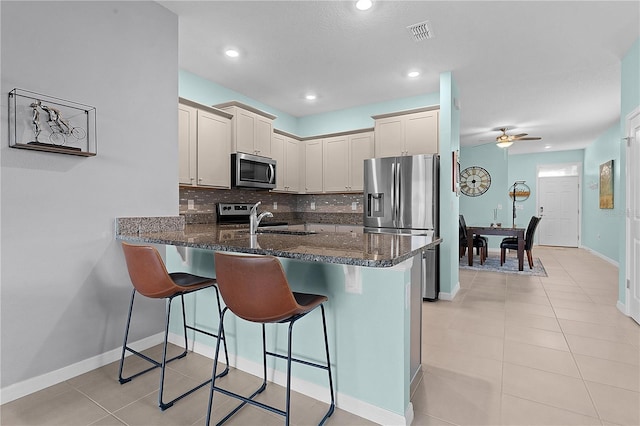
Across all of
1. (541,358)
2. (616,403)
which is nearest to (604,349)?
(541,358)

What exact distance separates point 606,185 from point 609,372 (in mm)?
5934

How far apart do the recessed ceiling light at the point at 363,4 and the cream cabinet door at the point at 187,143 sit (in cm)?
200

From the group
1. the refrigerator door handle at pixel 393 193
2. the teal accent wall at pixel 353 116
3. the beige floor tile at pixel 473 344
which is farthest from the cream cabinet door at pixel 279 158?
the beige floor tile at pixel 473 344

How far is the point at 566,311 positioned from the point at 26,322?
4.58 metres

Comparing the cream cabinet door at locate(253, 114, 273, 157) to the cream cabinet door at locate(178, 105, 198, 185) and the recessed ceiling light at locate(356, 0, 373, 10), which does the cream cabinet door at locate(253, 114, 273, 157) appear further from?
the recessed ceiling light at locate(356, 0, 373, 10)

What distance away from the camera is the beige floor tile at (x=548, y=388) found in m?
1.82

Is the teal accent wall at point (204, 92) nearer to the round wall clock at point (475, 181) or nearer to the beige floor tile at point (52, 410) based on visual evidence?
the beige floor tile at point (52, 410)

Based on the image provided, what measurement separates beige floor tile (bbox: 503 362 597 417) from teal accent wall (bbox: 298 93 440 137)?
3442mm

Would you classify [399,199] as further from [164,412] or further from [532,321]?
[164,412]

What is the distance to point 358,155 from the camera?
15.9 ft

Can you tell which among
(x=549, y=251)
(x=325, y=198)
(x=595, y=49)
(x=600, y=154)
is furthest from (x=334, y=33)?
(x=549, y=251)

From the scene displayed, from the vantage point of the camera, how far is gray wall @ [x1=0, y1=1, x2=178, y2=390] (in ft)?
6.11

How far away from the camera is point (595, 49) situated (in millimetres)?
3238

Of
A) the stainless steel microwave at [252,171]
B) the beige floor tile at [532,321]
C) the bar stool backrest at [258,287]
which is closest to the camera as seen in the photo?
the bar stool backrest at [258,287]
